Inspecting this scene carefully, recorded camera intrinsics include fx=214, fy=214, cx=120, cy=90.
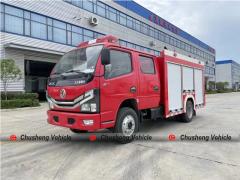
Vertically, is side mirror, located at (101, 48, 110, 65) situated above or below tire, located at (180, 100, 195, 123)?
above

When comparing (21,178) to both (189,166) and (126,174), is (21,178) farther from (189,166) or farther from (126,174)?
(189,166)

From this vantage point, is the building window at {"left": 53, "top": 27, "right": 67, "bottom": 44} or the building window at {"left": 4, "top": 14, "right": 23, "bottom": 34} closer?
the building window at {"left": 4, "top": 14, "right": 23, "bottom": 34}

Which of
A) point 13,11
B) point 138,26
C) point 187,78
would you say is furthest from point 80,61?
point 138,26

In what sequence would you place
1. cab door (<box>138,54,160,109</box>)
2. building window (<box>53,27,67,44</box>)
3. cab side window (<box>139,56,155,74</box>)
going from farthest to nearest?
building window (<box>53,27,67,44</box>) < cab side window (<box>139,56,155,74</box>) < cab door (<box>138,54,160,109</box>)

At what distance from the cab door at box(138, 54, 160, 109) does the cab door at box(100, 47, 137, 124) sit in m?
0.35

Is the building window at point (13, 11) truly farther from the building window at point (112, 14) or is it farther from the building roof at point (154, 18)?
the building roof at point (154, 18)

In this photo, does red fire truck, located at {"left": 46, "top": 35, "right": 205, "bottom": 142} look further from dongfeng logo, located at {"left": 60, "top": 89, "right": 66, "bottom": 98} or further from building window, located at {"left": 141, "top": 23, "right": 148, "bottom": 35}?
building window, located at {"left": 141, "top": 23, "right": 148, "bottom": 35}

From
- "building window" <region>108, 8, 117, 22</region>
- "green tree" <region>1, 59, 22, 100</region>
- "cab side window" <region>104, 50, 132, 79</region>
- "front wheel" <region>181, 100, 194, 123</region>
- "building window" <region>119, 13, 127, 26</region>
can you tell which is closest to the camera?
"cab side window" <region>104, 50, 132, 79</region>

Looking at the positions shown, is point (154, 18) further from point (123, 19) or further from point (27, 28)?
point (27, 28)

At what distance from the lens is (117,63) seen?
5.36 m

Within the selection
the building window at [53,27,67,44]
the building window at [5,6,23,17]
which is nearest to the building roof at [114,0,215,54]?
the building window at [53,27,67,44]

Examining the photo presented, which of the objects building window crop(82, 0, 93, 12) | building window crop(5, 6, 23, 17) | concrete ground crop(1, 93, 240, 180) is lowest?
concrete ground crop(1, 93, 240, 180)

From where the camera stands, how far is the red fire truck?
15.4 ft

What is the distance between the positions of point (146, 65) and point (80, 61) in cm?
208
